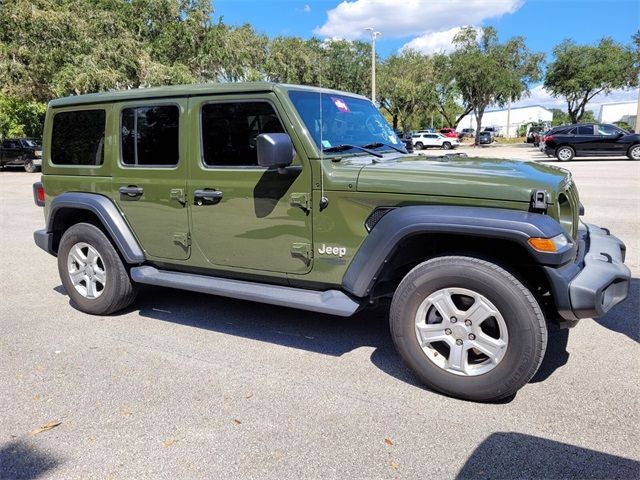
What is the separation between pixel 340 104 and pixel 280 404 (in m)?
2.35

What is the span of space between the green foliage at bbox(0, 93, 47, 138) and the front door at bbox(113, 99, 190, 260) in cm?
2815

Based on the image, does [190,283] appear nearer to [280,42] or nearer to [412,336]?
[412,336]

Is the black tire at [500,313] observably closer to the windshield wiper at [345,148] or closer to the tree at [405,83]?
the windshield wiper at [345,148]

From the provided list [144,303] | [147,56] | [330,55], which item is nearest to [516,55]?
[330,55]

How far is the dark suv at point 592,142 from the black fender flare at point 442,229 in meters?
22.1

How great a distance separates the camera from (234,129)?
3928 mm

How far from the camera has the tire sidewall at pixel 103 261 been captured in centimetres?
465

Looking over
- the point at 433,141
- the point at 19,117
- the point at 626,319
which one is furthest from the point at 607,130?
the point at 19,117

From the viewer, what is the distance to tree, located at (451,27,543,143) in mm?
44062

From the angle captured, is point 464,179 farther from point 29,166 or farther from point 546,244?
point 29,166

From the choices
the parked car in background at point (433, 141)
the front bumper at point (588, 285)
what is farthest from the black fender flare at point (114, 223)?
the parked car in background at point (433, 141)

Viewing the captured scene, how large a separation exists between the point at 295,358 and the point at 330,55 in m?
44.1

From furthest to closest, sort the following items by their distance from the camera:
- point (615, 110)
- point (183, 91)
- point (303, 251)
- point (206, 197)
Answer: point (615, 110) < point (183, 91) < point (206, 197) < point (303, 251)

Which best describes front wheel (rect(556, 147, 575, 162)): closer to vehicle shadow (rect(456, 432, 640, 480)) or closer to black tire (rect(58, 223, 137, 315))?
black tire (rect(58, 223, 137, 315))
